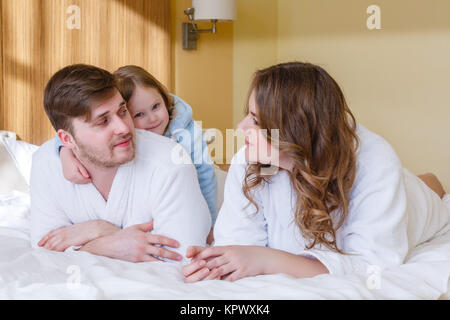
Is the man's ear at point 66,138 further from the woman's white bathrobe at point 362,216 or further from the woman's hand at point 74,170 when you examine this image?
the woman's white bathrobe at point 362,216

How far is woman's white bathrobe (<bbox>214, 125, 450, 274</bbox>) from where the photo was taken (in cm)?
121

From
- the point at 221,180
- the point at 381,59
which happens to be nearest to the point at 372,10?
the point at 381,59

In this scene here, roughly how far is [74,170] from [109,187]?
0.13 meters

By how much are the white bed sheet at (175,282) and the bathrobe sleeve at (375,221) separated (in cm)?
4

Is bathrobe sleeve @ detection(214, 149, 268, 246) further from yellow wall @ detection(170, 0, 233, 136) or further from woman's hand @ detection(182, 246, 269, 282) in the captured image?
yellow wall @ detection(170, 0, 233, 136)

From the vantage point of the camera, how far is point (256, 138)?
126cm

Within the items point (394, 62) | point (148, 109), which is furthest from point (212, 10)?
point (148, 109)

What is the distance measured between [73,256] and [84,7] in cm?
171

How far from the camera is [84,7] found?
8.79 feet

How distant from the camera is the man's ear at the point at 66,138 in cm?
154

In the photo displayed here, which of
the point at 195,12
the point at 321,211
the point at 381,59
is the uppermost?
the point at 195,12

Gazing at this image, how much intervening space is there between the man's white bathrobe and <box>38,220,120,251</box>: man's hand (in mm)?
41

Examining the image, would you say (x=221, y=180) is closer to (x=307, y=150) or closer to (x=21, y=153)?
(x=21, y=153)

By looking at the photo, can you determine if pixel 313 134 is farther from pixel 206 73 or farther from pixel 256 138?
pixel 206 73
